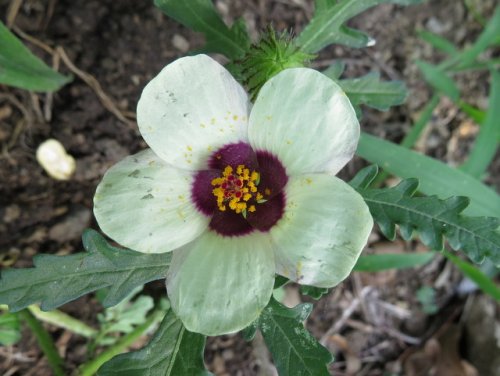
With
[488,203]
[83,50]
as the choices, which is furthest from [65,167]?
[488,203]

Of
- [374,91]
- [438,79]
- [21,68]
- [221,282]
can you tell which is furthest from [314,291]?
[438,79]

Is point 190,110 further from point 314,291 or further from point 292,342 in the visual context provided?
point 292,342

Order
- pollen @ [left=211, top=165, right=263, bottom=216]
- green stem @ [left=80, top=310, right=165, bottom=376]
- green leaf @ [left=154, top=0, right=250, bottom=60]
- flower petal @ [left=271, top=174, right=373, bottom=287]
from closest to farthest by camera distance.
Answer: flower petal @ [left=271, top=174, right=373, bottom=287] < pollen @ [left=211, top=165, right=263, bottom=216] < green leaf @ [left=154, top=0, right=250, bottom=60] < green stem @ [left=80, top=310, right=165, bottom=376]

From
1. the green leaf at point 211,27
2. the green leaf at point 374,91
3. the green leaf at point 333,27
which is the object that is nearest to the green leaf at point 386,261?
the green leaf at point 374,91

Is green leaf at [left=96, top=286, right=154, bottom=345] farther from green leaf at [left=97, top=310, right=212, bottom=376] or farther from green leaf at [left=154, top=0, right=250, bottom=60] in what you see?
green leaf at [left=154, top=0, right=250, bottom=60]

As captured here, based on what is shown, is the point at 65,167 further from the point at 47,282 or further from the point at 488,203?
the point at 488,203

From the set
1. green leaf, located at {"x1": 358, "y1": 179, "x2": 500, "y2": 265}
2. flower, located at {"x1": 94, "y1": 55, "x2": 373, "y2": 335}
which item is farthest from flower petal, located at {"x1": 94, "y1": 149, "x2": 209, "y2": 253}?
green leaf, located at {"x1": 358, "y1": 179, "x2": 500, "y2": 265}

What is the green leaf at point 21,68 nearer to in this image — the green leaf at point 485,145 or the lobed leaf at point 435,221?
the lobed leaf at point 435,221
